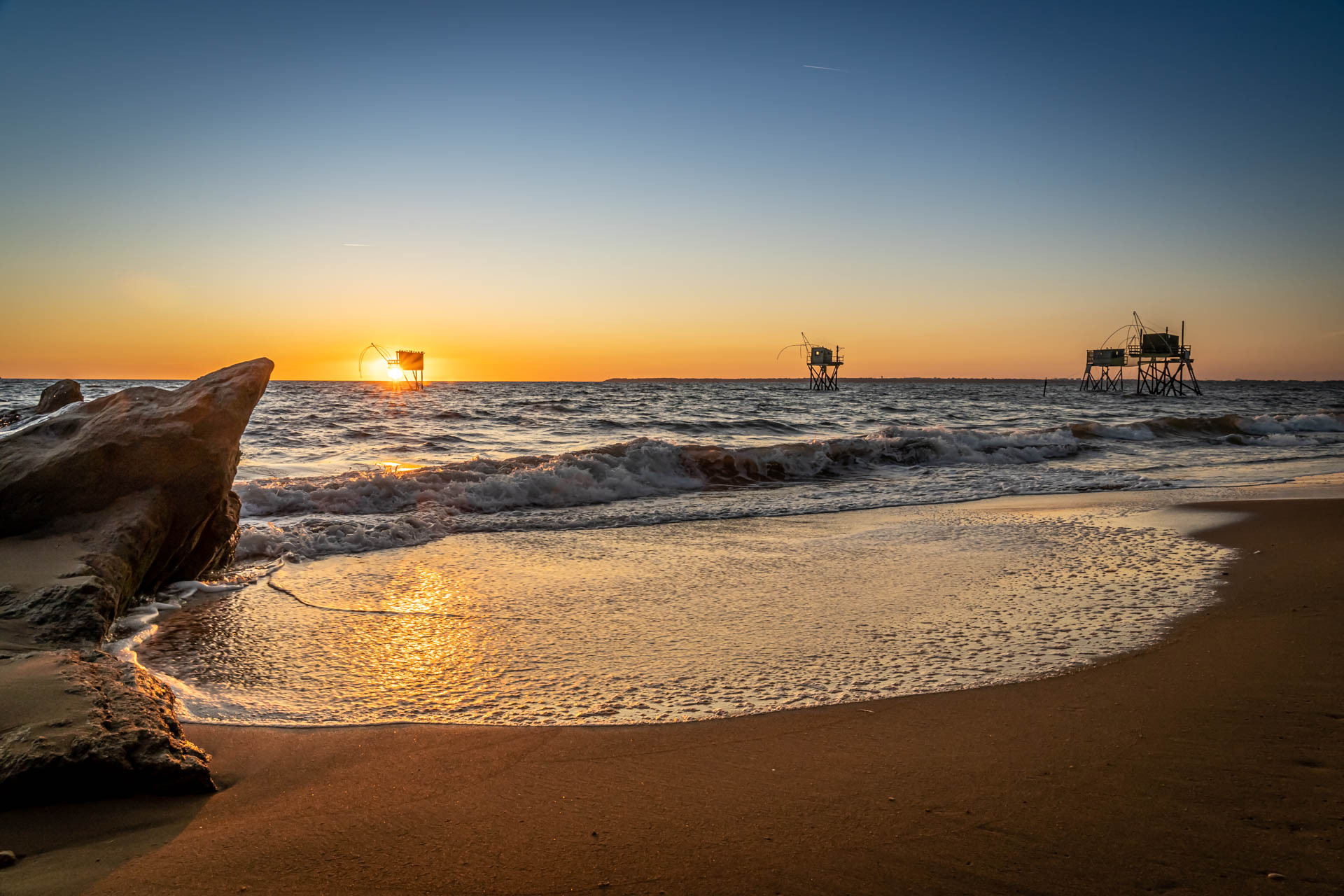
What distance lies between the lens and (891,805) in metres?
2.53

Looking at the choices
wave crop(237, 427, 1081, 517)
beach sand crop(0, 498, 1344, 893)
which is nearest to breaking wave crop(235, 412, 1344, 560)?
wave crop(237, 427, 1081, 517)

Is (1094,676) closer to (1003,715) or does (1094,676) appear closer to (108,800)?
(1003,715)

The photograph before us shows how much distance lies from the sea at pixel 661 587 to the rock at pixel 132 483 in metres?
0.38

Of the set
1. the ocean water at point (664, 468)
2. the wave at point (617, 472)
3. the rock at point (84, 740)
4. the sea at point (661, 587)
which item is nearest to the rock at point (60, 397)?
the ocean water at point (664, 468)

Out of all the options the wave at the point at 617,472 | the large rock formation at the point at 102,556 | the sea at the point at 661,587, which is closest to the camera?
the large rock formation at the point at 102,556

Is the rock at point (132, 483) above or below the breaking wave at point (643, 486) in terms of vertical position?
above

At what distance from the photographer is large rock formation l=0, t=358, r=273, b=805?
8.50ft

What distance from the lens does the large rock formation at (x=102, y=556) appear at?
2592 mm

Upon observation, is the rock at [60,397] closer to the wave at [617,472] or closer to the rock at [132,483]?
the wave at [617,472]

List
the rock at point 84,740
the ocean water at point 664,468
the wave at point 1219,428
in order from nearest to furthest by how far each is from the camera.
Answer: the rock at point 84,740
the ocean water at point 664,468
the wave at point 1219,428

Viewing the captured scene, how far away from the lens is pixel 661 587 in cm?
577

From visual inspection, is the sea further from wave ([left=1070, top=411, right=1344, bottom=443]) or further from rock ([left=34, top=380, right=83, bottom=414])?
rock ([left=34, top=380, right=83, bottom=414])

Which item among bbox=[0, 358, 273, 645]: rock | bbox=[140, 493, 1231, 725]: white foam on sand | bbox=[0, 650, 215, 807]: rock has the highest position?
bbox=[0, 358, 273, 645]: rock


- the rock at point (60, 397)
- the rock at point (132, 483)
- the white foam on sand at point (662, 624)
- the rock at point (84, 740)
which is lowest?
the white foam on sand at point (662, 624)
